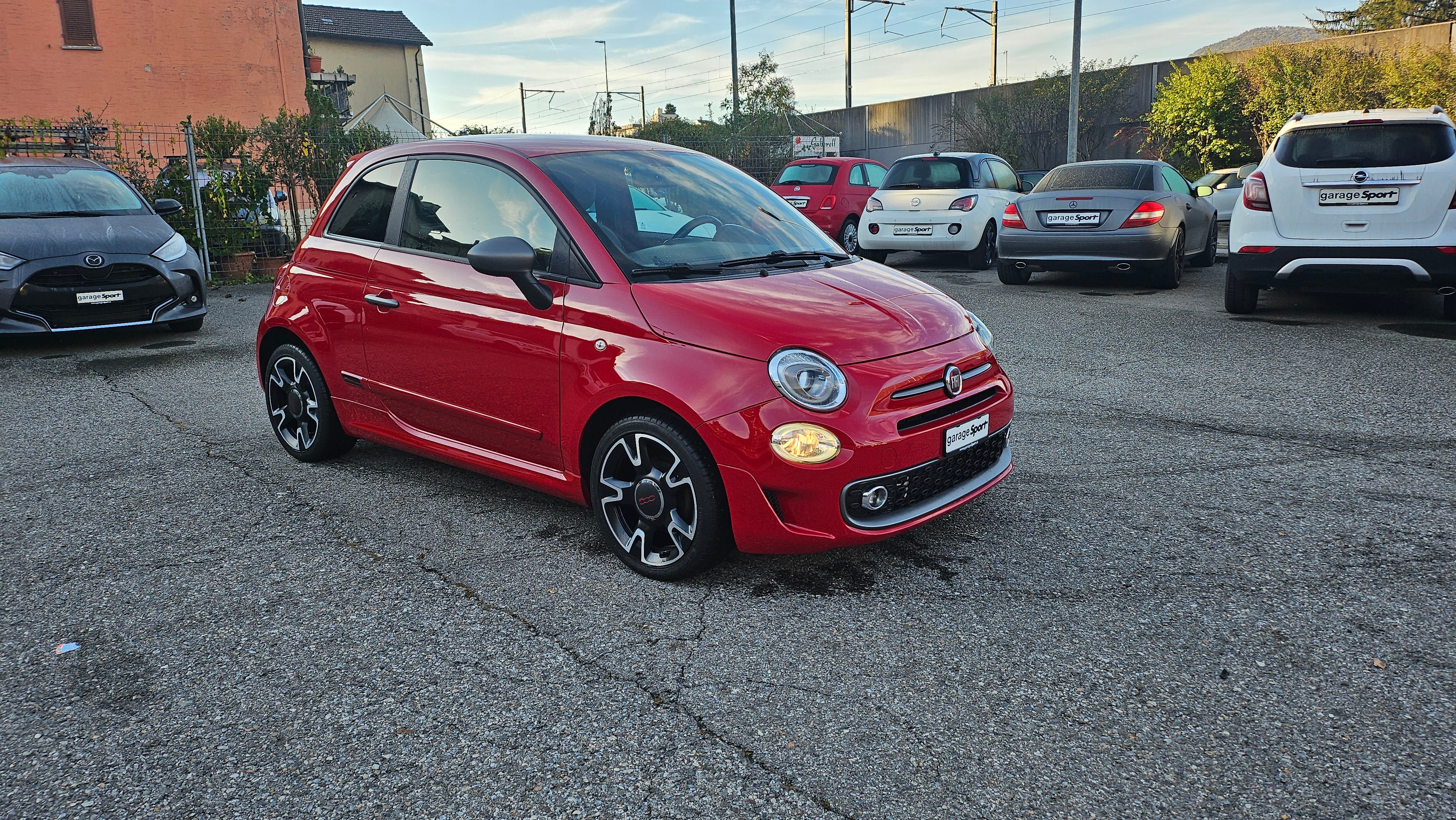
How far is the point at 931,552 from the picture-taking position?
3.85 meters

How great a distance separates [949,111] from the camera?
117ft

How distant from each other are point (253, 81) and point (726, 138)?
1343 cm

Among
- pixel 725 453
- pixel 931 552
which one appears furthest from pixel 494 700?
pixel 931 552

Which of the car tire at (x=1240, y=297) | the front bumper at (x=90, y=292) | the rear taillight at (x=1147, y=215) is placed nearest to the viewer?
the front bumper at (x=90, y=292)

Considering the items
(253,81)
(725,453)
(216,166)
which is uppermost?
(253,81)

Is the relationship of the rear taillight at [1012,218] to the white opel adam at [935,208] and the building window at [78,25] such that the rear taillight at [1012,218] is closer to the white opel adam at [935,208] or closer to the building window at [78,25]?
the white opel adam at [935,208]

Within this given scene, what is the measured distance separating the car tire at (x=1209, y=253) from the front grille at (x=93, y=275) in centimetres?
1193

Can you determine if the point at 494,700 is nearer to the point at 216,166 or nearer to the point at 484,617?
the point at 484,617

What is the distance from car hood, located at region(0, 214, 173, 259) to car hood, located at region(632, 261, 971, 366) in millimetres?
7115

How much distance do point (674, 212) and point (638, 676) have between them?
2.02m

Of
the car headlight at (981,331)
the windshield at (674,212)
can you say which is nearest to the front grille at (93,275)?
the windshield at (674,212)

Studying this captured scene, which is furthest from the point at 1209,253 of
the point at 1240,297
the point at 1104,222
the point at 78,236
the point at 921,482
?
the point at 78,236

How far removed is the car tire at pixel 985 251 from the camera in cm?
1395

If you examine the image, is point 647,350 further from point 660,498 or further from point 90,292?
point 90,292
